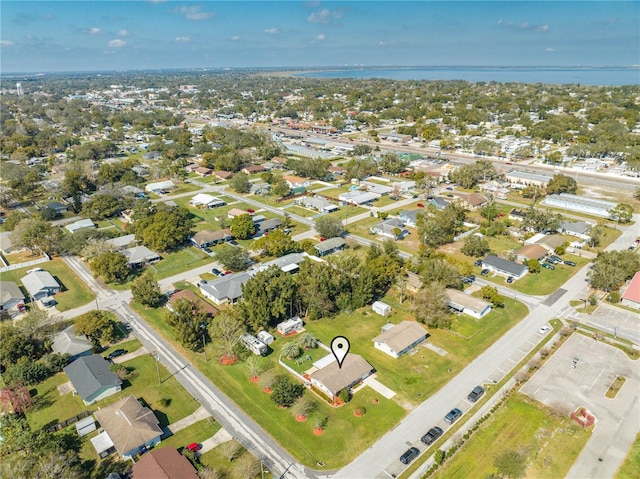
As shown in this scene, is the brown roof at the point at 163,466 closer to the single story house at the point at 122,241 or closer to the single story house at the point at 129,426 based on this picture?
the single story house at the point at 129,426

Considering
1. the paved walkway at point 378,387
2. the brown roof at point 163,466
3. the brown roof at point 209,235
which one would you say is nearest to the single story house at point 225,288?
the brown roof at point 209,235

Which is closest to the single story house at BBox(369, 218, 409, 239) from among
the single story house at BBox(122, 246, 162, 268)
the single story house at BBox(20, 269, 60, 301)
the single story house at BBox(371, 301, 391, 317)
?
the single story house at BBox(371, 301, 391, 317)

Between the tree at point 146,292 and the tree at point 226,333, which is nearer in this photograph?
the tree at point 226,333

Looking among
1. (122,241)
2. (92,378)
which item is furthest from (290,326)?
(122,241)

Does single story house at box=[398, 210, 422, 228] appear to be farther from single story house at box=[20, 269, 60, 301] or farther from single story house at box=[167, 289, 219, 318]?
single story house at box=[20, 269, 60, 301]

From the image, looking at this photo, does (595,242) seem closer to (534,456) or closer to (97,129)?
(534,456)
